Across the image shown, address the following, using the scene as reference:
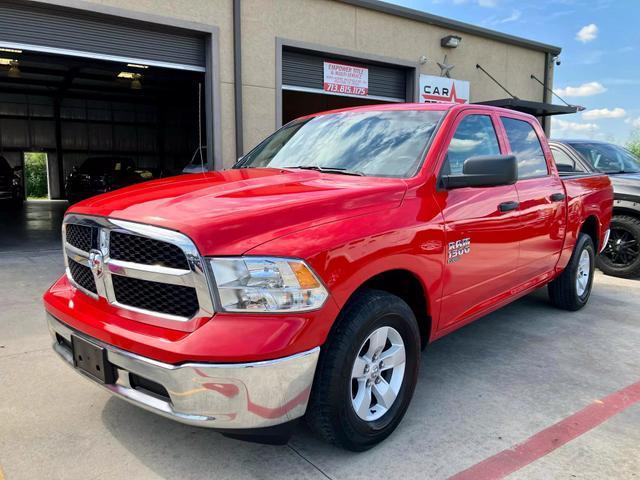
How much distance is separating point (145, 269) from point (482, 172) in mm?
1955

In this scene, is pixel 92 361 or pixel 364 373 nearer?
pixel 92 361

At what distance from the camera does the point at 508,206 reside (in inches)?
140

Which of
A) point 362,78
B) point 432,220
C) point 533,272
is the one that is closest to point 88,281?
point 432,220

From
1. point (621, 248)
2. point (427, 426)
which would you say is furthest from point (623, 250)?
point (427, 426)

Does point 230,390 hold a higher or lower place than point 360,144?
lower

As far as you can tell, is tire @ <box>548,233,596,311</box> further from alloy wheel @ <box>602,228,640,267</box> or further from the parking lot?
alloy wheel @ <box>602,228,640,267</box>

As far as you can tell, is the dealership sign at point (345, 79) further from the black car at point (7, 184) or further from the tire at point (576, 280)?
the black car at point (7, 184)

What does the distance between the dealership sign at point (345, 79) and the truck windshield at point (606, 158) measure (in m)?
4.76

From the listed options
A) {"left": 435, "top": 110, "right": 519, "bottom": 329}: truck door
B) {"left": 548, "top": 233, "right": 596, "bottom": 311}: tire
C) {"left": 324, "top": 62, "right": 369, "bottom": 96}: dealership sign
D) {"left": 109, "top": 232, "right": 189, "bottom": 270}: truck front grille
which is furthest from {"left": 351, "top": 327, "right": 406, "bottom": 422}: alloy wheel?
{"left": 324, "top": 62, "right": 369, "bottom": 96}: dealership sign

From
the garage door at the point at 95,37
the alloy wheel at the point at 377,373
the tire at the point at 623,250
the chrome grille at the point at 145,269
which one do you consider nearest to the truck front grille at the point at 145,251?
the chrome grille at the point at 145,269

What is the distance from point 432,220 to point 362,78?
849 cm

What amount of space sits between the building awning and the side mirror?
9.94m

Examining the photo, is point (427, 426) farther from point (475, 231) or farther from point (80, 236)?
point (80, 236)

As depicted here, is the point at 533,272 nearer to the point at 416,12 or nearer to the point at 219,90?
the point at 219,90
